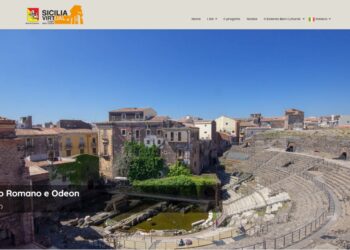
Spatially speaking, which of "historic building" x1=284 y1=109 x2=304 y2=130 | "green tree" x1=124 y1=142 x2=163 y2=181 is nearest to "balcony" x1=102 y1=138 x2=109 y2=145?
"green tree" x1=124 y1=142 x2=163 y2=181

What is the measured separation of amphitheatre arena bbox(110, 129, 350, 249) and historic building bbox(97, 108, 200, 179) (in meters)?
7.06

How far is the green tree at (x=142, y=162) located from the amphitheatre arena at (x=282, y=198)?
361 inches

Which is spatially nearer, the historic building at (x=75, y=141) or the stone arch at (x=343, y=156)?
the stone arch at (x=343, y=156)

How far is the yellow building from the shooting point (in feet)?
121

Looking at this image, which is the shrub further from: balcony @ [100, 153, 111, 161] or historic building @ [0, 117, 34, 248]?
historic building @ [0, 117, 34, 248]

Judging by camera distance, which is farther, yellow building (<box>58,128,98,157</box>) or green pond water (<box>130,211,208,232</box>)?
yellow building (<box>58,128,98,157</box>)

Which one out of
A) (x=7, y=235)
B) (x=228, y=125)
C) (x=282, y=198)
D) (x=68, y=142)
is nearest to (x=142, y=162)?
(x=68, y=142)

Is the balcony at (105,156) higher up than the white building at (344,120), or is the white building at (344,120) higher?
the white building at (344,120)

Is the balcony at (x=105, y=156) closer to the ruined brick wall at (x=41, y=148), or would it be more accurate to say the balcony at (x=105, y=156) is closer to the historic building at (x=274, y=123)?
the ruined brick wall at (x=41, y=148)

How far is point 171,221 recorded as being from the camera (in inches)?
968

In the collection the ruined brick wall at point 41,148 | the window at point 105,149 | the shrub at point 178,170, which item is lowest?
the shrub at point 178,170

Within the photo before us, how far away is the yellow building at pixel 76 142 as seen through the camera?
121ft
